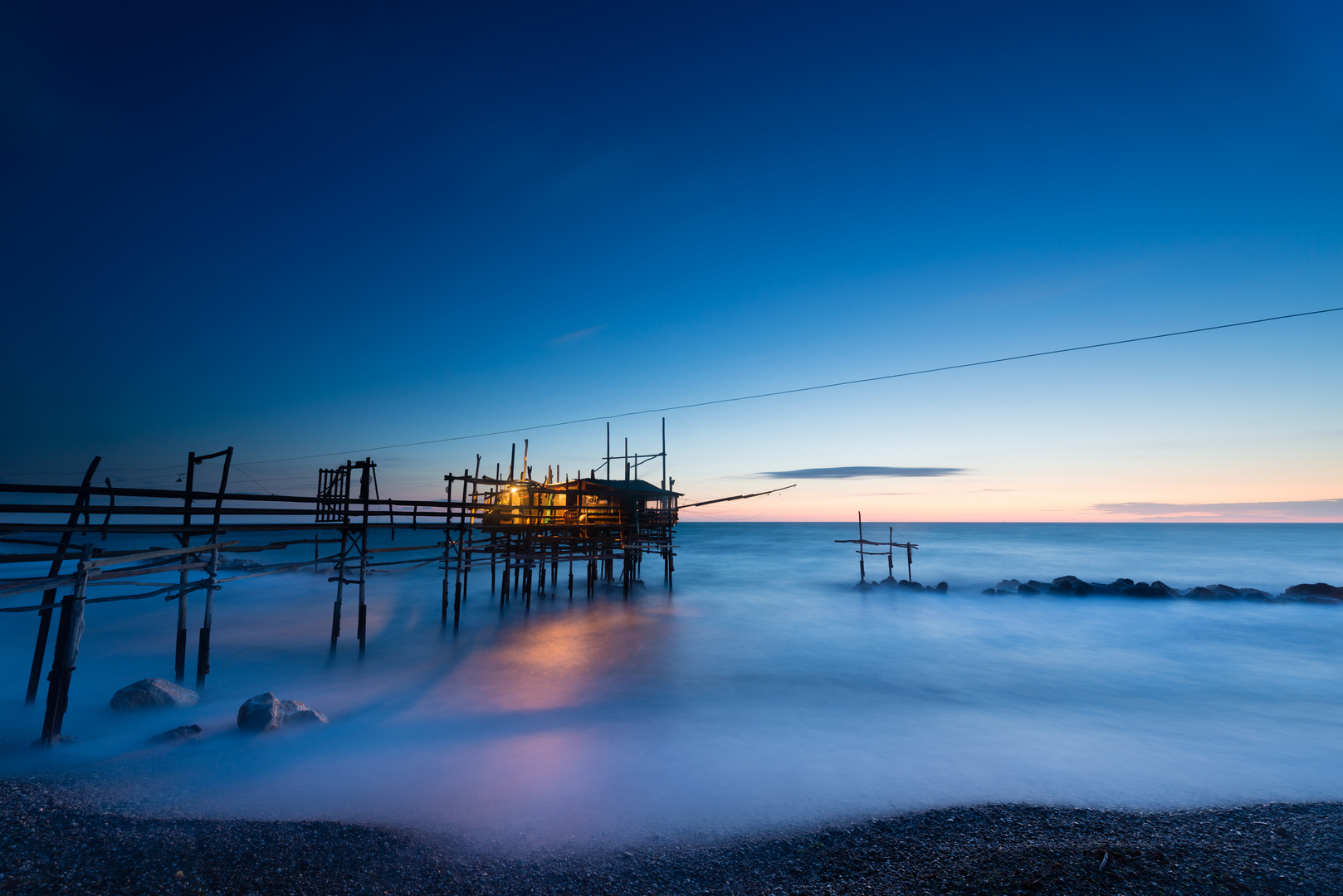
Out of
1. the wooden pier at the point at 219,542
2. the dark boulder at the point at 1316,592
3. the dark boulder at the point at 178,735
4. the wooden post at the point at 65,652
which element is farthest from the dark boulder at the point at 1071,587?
the wooden post at the point at 65,652

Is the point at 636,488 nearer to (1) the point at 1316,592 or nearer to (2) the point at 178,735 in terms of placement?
(2) the point at 178,735

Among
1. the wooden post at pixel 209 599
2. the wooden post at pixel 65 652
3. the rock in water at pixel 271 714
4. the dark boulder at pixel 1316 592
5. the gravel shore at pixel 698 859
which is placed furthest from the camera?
the dark boulder at pixel 1316 592

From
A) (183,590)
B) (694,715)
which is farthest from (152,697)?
(694,715)

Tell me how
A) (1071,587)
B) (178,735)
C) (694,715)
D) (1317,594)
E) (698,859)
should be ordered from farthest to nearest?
(1071,587), (1317,594), (694,715), (178,735), (698,859)

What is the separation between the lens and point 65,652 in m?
7.60

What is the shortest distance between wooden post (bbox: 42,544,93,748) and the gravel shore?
183 cm

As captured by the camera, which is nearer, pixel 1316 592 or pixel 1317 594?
pixel 1317 594

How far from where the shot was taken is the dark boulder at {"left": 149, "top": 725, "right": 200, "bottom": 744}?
8.15 metres

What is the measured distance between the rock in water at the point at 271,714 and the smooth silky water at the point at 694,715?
0.23m

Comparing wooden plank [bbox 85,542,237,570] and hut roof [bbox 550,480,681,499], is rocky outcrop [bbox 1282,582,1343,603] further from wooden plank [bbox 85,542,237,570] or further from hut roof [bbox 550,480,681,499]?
wooden plank [bbox 85,542,237,570]

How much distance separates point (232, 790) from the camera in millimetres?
6828

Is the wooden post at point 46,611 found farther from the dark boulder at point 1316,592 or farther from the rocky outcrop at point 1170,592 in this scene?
the dark boulder at point 1316,592

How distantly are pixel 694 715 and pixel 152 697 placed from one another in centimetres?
1003

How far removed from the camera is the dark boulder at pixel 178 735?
8148 millimetres
